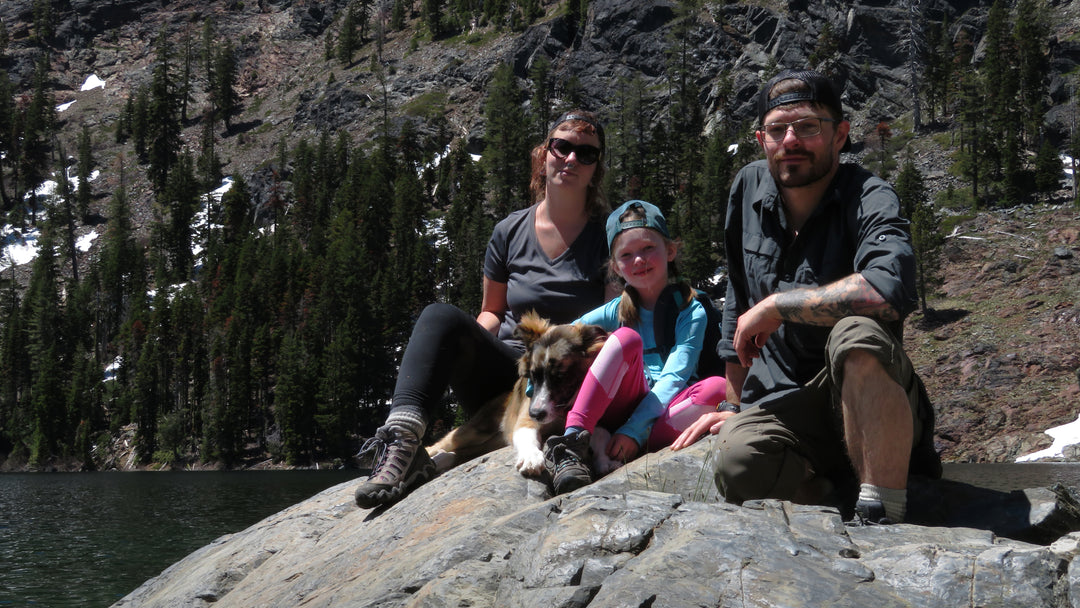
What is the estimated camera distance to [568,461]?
4.09m

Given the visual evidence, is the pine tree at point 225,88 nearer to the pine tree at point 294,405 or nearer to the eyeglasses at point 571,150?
the pine tree at point 294,405

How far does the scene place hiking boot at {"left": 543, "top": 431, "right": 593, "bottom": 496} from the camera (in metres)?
4.04

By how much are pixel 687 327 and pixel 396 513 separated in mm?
1975

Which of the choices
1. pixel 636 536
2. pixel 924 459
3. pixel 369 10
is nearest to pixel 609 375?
pixel 636 536

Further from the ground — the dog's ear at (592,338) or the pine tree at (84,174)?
the dog's ear at (592,338)

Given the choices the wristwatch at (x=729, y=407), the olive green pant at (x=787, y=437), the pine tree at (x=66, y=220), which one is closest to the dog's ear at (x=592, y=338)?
the wristwatch at (x=729, y=407)

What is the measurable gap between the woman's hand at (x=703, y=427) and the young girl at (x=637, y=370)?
0.75ft

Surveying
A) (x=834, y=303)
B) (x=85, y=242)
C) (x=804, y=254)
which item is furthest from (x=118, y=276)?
(x=834, y=303)

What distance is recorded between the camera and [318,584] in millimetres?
4207

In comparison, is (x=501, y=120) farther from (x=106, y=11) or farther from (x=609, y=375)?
(x=106, y=11)

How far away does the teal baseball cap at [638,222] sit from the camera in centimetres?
480

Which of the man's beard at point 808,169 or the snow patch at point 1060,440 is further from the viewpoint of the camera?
the snow patch at point 1060,440

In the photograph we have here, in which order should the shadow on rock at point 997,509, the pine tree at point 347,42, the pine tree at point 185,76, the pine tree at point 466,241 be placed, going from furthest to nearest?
the pine tree at point 347,42 < the pine tree at point 185,76 < the pine tree at point 466,241 < the shadow on rock at point 997,509

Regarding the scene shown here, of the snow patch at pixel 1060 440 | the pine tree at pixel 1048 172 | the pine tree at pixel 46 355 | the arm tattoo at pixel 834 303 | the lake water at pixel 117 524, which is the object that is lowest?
the pine tree at pixel 46 355
